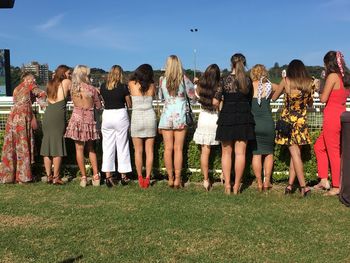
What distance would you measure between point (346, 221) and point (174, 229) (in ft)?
6.49

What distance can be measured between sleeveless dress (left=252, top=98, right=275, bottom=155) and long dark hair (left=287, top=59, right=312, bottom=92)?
18.0 inches

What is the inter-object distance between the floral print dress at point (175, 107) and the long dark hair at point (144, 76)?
0.20 metres

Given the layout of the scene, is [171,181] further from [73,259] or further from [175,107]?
[73,259]

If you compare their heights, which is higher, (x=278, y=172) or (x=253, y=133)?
(x=253, y=133)

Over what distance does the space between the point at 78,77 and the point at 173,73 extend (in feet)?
4.75

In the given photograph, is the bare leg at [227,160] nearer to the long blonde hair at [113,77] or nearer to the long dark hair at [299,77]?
the long dark hair at [299,77]

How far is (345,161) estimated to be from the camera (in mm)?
5688

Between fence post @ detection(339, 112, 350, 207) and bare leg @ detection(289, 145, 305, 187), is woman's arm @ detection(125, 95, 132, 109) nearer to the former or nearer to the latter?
bare leg @ detection(289, 145, 305, 187)

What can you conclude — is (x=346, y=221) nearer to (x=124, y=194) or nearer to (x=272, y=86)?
(x=272, y=86)

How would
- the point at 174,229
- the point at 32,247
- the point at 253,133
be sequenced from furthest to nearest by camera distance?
the point at 253,133, the point at 174,229, the point at 32,247

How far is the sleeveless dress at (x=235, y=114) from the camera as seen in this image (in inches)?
235

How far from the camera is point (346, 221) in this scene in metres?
5.02

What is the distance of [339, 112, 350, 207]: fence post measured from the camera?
5645mm

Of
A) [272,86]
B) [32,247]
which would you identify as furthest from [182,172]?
[32,247]
